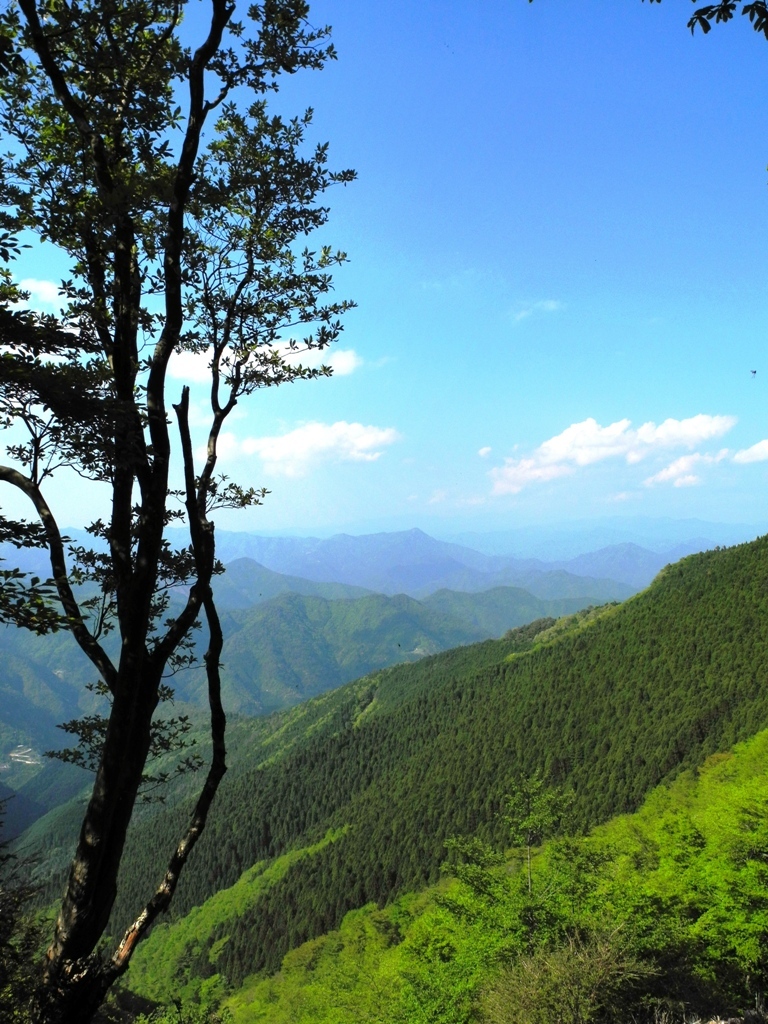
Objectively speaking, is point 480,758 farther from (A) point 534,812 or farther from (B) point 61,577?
(B) point 61,577

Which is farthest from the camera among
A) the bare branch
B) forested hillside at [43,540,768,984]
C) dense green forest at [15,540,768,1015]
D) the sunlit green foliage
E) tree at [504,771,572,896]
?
forested hillside at [43,540,768,984]

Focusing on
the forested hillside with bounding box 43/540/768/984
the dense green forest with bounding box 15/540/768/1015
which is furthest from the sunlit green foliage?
the dense green forest with bounding box 15/540/768/1015

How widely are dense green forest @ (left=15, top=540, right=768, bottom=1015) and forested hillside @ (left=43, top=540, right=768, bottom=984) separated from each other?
0.34m

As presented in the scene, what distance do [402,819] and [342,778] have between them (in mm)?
37197

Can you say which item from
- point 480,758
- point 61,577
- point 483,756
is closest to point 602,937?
point 61,577

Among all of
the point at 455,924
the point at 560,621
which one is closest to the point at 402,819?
the point at 455,924

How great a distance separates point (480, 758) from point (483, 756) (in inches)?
31.2

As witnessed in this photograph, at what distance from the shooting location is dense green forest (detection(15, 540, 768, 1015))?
9356cm

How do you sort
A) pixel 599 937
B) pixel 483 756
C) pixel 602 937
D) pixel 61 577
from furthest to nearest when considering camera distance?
pixel 483 756
pixel 602 937
pixel 599 937
pixel 61 577

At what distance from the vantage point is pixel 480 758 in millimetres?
114750

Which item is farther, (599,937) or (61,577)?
(599,937)

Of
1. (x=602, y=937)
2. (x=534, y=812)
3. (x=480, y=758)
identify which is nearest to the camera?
(x=602, y=937)

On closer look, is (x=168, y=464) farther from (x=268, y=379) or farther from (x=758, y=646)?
(x=758, y=646)

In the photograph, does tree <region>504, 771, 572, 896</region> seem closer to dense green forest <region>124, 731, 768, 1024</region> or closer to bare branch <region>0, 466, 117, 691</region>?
dense green forest <region>124, 731, 768, 1024</region>
